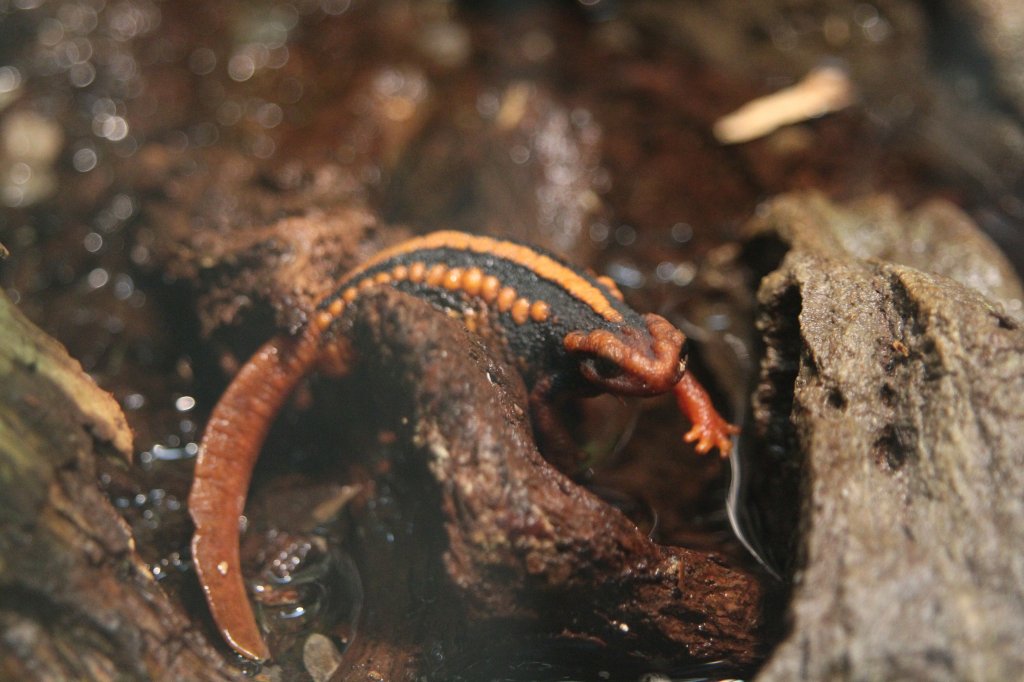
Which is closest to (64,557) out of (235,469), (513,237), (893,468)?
(235,469)

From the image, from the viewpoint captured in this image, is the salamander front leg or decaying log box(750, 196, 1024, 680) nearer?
decaying log box(750, 196, 1024, 680)

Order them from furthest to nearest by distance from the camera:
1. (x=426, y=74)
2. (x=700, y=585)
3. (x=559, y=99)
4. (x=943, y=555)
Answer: (x=426, y=74) → (x=559, y=99) → (x=700, y=585) → (x=943, y=555)

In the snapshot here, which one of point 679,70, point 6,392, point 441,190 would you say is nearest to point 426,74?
point 441,190

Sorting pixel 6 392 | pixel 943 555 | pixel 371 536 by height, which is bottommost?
pixel 371 536

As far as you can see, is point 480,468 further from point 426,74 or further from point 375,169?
point 426,74

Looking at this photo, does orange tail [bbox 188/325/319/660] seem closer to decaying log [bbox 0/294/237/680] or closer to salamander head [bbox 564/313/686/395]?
decaying log [bbox 0/294/237/680]

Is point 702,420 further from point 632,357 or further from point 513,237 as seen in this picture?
point 513,237

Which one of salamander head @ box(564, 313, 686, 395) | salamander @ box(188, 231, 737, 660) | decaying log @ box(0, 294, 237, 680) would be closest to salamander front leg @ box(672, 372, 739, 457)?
salamander @ box(188, 231, 737, 660)
